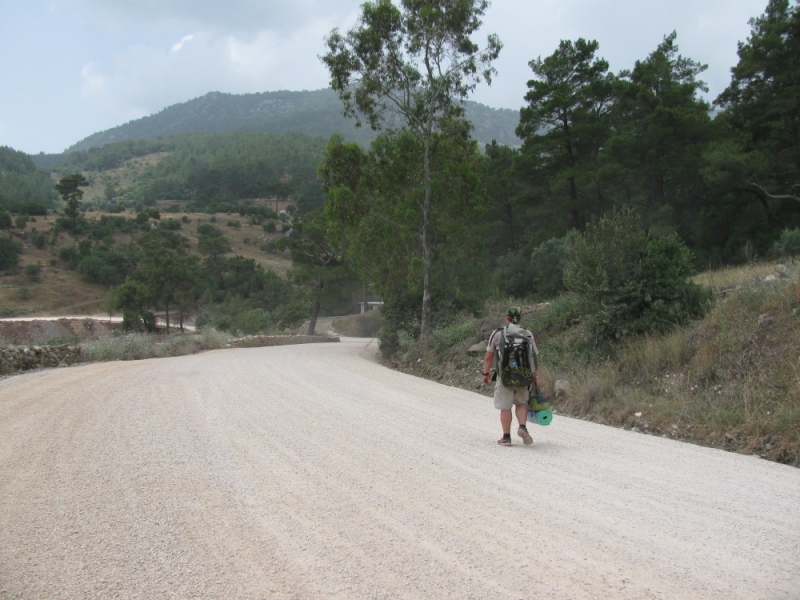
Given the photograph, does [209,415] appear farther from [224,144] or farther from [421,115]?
[224,144]

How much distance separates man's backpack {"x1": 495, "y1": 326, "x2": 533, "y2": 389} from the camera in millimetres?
7492

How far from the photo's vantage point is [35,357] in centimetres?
1791

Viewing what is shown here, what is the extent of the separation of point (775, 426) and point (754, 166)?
22708 millimetres

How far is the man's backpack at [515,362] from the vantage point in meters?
7.49

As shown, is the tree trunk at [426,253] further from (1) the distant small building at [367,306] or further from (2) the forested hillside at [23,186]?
(2) the forested hillside at [23,186]

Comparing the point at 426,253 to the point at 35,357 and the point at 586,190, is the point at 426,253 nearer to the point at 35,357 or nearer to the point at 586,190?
the point at 35,357

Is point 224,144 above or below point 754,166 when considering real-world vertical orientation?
above

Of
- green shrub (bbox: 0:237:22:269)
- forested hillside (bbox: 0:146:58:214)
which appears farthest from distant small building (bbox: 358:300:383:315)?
forested hillside (bbox: 0:146:58:214)

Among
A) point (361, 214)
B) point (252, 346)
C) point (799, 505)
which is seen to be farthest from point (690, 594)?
point (252, 346)

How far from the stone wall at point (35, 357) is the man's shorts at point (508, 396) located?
14.5 metres

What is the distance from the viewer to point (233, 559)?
4156 millimetres

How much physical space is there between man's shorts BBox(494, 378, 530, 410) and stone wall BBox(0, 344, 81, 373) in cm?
1451

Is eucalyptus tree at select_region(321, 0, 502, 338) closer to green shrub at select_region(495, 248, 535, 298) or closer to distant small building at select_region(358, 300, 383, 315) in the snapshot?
green shrub at select_region(495, 248, 535, 298)

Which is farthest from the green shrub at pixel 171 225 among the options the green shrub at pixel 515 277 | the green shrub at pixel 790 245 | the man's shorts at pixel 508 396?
the man's shorts at pixel 508 396
